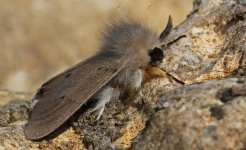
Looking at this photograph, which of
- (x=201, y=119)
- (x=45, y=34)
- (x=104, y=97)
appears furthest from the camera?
(x=45, y=34)

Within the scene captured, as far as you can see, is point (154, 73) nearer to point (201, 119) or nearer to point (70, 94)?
point (70, 94)

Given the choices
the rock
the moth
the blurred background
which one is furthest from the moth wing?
the blurred background

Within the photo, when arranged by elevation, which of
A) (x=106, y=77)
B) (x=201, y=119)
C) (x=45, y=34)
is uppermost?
(x=45, y=34)

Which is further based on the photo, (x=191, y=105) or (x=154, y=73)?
(x=154, y=73)

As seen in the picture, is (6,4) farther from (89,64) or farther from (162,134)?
(162,134)

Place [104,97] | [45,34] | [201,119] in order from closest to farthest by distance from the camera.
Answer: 1. [201,119]
2. [104,97]
3. [45,34]

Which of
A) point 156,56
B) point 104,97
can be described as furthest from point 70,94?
point 156,56

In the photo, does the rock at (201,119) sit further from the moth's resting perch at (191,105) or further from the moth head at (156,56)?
the moth head at (156,56)
